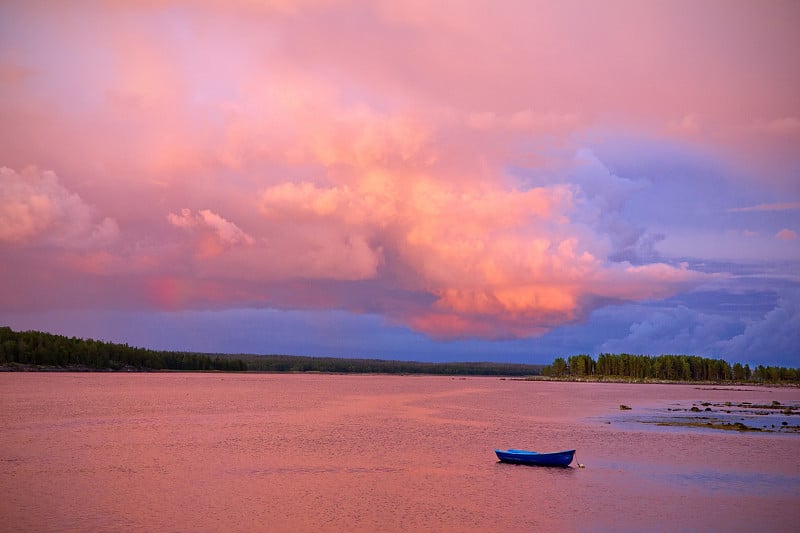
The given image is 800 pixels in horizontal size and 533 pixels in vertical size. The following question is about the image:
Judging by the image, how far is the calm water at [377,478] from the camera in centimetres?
3209

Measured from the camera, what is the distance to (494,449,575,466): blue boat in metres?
47.4

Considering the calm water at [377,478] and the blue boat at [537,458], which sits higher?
the blue boat at [537,458]

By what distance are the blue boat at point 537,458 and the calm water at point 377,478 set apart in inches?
32.1

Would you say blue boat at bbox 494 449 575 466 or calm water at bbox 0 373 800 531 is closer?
calm water at bbox 0 373 800 531

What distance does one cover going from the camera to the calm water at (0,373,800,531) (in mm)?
32094

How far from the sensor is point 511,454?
49.1 m

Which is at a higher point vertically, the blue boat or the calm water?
the blue boat

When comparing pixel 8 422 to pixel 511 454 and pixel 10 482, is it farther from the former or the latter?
pixel 511 454

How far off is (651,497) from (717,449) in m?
23.7

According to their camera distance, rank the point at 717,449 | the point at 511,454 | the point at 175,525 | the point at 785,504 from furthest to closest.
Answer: the point at 717,449 < the point at 511,454 < the point at 785,504 < the point at 175,525

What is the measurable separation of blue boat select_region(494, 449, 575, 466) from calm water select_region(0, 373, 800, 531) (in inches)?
32.1

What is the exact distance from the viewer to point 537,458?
4831cm

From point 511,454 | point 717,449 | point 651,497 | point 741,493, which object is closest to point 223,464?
point 511,454

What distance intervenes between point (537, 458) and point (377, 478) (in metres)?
12.3
